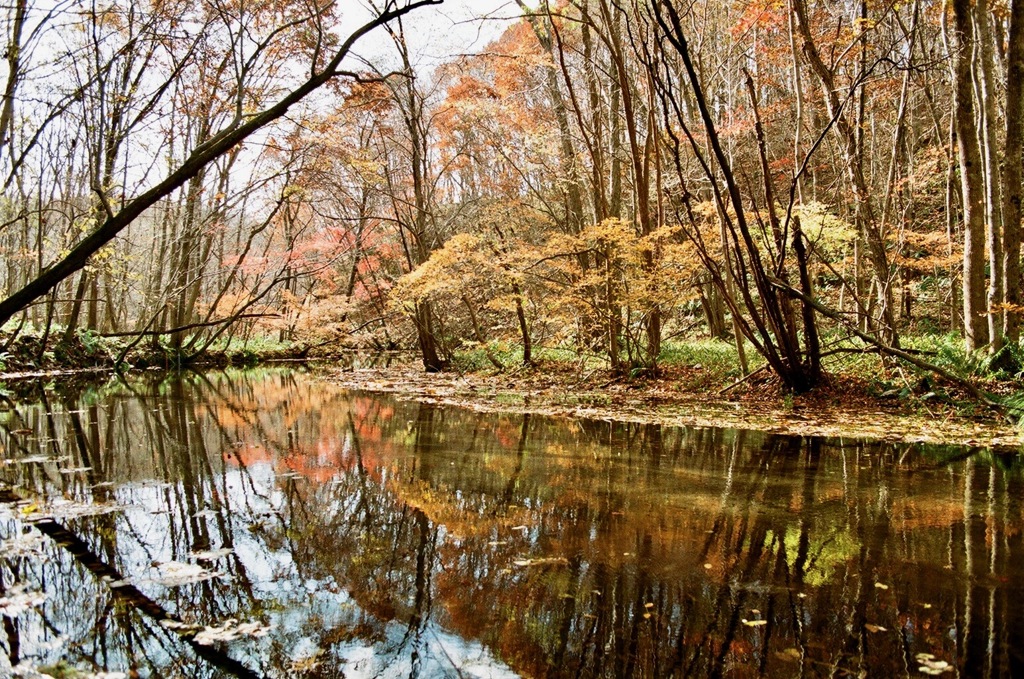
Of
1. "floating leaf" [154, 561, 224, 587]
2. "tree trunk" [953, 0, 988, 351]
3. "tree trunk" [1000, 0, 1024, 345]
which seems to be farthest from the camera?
"tree trunk" [953, 0, 988, 351]

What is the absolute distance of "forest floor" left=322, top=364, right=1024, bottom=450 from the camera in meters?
7.45

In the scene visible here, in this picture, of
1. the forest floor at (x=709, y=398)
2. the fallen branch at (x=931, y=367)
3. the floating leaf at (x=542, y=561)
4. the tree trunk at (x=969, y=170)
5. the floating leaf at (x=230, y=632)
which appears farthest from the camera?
the tree trunk at (x=969, y=170)

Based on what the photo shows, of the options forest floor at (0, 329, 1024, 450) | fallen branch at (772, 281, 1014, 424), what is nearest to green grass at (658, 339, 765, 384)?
forest floor at (0, 329, 1024, 450)

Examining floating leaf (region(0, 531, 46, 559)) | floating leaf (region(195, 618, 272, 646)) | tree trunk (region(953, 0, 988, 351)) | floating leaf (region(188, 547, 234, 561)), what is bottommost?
floating leaf (region(195, 618, 272, 646))

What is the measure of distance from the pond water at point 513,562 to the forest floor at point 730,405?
3.53ft

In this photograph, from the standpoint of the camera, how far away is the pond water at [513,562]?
8.05 feet

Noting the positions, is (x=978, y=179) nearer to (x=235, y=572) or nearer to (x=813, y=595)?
(x=813, y=595)

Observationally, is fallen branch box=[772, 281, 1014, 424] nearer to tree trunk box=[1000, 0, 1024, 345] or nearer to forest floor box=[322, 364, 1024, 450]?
forest floor box=[322, 364, 1024, 450]

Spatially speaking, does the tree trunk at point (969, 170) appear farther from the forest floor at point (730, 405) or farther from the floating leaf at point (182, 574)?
the floating leaf at point (182, 574)

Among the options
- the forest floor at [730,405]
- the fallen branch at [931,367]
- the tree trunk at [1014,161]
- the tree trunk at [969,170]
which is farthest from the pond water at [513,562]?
the tree trunk at [969,170]

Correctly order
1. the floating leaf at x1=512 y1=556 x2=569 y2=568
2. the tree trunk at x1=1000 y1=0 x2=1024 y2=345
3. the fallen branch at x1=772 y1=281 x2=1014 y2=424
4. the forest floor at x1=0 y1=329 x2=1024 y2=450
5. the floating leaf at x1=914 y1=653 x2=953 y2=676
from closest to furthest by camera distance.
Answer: the floating leaf at x1=914 y1=653 x2=953 y2=676, the floating leaf at x1=512 y1=556 x2=569 y2=568, the forest floor at x1=0 y1=329 x2=1024 y2=450, the fallen branch at x1=772 y1=281 x2=1014 y2=424, the tree trunk at x1=1000 y1=0 x2=1024 y2=345

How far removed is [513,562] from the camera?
11.3 ft

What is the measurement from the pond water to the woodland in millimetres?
2291

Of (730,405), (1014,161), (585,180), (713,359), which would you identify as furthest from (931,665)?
(585,180)
